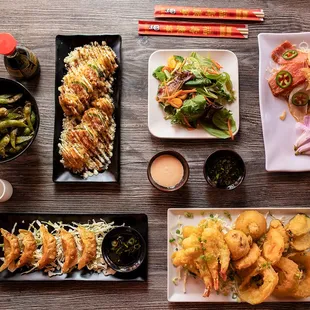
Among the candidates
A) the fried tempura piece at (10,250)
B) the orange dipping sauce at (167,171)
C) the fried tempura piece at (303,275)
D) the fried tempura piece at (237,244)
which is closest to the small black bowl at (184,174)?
the orange dipping sauce at (167,171)

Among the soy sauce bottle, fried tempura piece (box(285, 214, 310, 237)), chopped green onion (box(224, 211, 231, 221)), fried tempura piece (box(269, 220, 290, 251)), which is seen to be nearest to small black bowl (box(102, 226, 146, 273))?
chopped green onion (box(224, 211, 231, 221))

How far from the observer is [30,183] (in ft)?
10.2

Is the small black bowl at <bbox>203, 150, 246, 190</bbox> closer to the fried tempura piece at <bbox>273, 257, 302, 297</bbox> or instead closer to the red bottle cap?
the fried tempura piece at <bbox>273, 257, 302, 297</bbox>

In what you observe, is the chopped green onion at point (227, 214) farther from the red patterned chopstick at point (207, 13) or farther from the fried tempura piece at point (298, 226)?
the red patterned chopstick at point (207, 13)

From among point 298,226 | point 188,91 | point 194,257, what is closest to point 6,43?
point 188,91

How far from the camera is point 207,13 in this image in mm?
3232

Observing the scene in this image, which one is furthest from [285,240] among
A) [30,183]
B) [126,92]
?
[30,183]

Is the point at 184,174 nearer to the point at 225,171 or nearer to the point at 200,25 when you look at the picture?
the point at 225,171

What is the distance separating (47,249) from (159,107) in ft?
3.85

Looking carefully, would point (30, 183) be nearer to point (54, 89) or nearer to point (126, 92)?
point (54, 89)

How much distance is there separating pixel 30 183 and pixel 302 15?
7.36 feet

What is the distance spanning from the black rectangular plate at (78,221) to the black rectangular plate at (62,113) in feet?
0.79

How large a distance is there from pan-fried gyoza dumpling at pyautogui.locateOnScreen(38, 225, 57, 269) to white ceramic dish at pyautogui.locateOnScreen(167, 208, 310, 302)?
2.41 ft

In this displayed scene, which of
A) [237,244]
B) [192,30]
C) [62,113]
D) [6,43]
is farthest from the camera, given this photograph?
[192,30]
